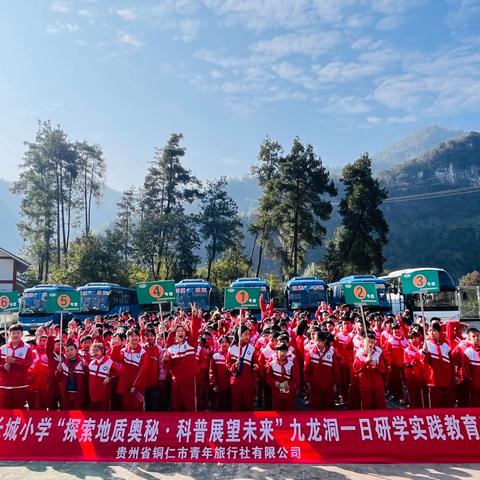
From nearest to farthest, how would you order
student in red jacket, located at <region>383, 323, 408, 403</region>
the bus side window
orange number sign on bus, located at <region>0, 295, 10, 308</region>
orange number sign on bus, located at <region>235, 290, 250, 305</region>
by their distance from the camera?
1. student in red jacket, located at <region>383, 323, 408, 403</region>
2. orange number sign on bus, located at <region>235, 290, 250, 305</region>
3. orange number sign on bus, located at <region>0, 295, 10, 308</region>
4. the bus side window

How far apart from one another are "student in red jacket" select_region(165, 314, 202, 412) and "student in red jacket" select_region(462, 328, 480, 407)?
14.6 ft

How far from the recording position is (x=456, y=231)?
318ft

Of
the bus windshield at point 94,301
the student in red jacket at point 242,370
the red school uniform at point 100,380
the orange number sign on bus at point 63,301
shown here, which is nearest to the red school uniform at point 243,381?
the student in red jacket at point 242,370

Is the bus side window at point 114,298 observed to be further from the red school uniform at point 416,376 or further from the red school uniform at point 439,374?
the red school uniform at point 439,374

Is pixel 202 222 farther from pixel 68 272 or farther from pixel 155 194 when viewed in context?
pixel 68 272

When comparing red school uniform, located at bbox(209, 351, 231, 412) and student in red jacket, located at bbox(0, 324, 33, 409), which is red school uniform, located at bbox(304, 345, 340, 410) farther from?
student in red jacket, located at bbox(0, 324, 33, 409)

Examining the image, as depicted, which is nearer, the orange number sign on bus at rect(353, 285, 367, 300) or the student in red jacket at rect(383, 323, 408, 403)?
the student in red jacket at rect(383, 323, 408, 403)

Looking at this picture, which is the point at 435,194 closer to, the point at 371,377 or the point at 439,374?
the point at 439,374

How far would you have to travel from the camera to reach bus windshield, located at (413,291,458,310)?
20500 mm

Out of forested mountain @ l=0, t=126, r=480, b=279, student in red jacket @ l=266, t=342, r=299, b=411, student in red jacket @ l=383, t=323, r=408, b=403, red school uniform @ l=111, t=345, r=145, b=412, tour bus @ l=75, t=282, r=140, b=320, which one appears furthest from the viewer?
forested mountain @ l=0, t=126, r=480, b=279

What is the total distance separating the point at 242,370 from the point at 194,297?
49.3ft

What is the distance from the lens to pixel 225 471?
561 centimetres

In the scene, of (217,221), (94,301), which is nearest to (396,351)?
(94,301)

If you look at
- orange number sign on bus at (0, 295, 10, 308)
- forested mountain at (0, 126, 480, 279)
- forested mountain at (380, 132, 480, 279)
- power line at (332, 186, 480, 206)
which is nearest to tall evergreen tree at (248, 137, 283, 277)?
orange number sign on bus at (0, 295, 10, 308)
